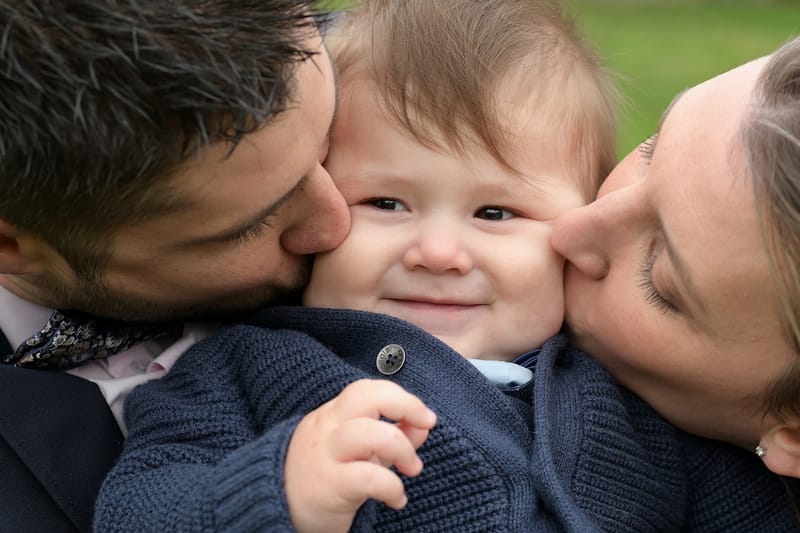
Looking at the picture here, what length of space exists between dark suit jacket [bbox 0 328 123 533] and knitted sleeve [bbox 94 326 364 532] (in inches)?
4.1

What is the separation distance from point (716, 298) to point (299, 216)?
0.89m

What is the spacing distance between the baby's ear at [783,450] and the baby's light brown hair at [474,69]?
722 mm

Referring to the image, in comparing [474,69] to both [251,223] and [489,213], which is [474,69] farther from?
[251,223]

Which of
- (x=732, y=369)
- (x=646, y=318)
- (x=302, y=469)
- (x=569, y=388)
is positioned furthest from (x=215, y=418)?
(x=732, y=369)

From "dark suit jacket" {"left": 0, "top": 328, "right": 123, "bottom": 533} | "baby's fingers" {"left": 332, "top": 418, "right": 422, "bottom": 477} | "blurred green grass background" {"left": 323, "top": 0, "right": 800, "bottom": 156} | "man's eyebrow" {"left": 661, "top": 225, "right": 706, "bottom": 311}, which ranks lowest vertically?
"blurred green grass background" {"left": 323, "top": 0, "right": 800, "bottom": 156}

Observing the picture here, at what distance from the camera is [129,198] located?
6.51 ft

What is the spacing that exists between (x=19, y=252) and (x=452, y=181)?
3.06 ft

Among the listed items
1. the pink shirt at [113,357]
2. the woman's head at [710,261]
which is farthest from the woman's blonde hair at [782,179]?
the pink shirt at [113,357]

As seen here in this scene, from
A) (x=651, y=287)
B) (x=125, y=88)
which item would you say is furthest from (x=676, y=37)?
(x=125, y=88)

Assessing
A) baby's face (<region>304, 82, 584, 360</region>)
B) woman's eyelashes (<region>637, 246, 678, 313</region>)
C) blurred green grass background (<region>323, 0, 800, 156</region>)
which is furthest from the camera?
blurred green grass background (<region>323, 0, 800, 156</region>)

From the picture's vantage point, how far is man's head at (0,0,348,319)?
174 cm

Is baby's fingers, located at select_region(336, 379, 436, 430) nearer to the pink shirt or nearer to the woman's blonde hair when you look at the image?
the woman's blonde hair

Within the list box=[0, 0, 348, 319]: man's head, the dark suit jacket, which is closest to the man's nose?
box=[0, 0, 348, 319]: man's head

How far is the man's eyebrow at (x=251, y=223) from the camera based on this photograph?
2.14m
